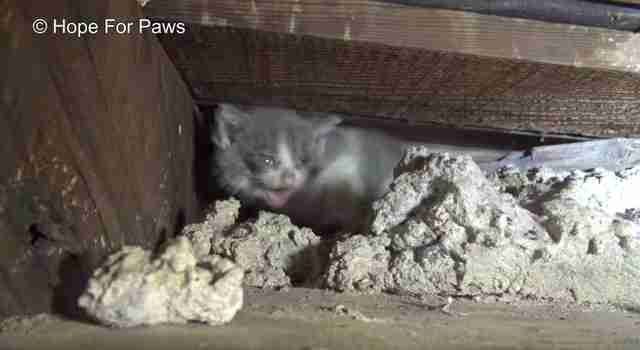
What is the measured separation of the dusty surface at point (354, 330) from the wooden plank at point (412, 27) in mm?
528

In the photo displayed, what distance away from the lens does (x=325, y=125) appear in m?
2.42

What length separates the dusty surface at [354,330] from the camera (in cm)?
79

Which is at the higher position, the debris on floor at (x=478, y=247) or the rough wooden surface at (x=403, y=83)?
the rough wooden surface at (x=403, y=83)

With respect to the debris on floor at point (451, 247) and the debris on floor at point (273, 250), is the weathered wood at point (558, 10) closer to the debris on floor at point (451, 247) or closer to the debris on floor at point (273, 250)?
the debris on floor at point (451, 247)

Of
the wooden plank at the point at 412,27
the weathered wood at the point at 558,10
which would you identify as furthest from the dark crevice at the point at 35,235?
the weathered wood at the point at 558,10

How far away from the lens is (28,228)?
874 mm

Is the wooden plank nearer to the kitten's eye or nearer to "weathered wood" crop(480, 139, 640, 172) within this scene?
"weathered wood" crop(480, 139, 640, 172)

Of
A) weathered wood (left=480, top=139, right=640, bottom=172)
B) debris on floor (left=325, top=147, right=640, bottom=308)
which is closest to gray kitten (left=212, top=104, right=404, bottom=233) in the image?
weathered wood (left=480, top=139, right=640, bottom=172)

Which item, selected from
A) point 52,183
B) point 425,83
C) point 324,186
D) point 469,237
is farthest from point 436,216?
point 324,186

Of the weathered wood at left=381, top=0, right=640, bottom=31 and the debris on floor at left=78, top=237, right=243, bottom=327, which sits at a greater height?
the weathered wood at left=381, top=0, right=640, bottom=31

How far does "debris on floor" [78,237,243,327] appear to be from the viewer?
80 centimetres

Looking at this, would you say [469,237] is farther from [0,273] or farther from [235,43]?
[0,273]

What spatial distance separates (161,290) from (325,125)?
1.66 meters

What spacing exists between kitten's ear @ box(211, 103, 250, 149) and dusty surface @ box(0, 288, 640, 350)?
1.16 metres
